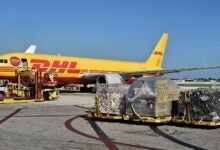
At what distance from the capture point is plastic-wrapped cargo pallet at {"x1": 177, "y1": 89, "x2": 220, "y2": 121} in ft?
42.5

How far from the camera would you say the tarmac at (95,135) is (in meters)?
9.37

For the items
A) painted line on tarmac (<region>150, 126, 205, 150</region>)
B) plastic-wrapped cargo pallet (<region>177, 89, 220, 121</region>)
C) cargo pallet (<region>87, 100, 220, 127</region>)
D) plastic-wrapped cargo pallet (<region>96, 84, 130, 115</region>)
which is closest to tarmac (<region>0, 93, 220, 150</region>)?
painted line on tarmac (<region>150, 126, 205, 150</region>)

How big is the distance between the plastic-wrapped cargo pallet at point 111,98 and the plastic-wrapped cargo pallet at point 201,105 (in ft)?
7.21

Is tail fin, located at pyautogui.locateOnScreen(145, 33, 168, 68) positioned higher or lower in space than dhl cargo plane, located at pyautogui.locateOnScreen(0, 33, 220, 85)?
higher

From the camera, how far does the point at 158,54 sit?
47.9 meters

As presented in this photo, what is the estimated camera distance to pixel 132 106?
14008 mm

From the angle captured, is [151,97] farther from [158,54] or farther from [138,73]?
[158,54]

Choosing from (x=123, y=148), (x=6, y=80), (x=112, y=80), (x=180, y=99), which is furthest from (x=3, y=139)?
(x=6, y=80)

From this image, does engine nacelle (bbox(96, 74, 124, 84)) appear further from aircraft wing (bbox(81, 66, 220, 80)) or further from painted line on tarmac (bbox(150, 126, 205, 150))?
painted line on tarmac (bbox(150, 126, 205, 150))

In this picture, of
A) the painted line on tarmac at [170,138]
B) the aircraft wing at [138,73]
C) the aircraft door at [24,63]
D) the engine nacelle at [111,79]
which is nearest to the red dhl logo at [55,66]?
the aircraft door at [24,63]

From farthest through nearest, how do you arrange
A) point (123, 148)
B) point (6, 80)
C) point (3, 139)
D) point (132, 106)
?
point (6, 80) → point (132, 106) → point (3, 139) → point (123, 148)

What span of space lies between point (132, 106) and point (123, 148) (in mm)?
4972

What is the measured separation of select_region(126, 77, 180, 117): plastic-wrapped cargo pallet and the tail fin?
32626mm

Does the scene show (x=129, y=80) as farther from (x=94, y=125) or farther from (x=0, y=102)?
(x=94, y=125)
